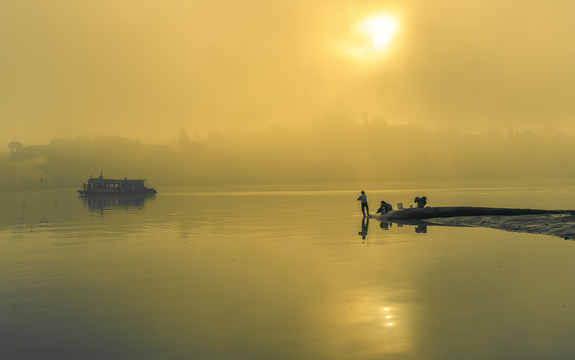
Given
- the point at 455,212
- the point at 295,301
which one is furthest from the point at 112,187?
the point at 295,301

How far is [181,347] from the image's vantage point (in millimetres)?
8656

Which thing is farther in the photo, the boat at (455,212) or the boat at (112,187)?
the boat at (112,187)

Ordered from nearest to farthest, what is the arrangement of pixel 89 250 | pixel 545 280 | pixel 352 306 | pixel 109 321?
pixel 109 321, pixel 352 306, pixel 545 280, pixel 89 250

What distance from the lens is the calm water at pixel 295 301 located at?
28.2 feet

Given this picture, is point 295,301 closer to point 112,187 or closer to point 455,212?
point 455,212

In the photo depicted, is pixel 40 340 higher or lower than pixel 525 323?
lower

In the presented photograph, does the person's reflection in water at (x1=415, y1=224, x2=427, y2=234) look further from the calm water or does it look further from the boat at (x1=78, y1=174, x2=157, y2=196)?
the boat at (x1=78, y1=174, x2=157, y2=196)

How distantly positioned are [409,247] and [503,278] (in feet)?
24.8

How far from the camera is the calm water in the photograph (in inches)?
338

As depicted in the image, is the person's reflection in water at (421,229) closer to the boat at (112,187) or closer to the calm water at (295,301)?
the calm water at (295,301)

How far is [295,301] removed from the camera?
39.4ft

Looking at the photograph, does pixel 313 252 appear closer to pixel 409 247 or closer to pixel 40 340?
pixel 409 247

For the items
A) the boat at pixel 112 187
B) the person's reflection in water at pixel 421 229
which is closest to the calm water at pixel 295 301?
the person's reflection in water at pixel 421 229

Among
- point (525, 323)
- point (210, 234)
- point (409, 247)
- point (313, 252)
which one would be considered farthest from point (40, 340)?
point (210, 234)
